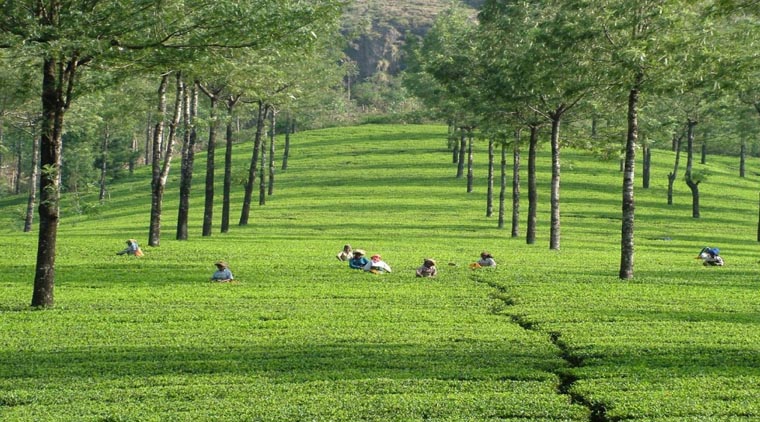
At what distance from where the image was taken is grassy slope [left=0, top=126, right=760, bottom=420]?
46.5ft

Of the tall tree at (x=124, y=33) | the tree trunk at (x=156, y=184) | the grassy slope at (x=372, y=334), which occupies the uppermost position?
the tall tree at (x=124, y=33)

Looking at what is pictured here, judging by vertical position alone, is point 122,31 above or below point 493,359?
above

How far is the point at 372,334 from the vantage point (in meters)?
20.0

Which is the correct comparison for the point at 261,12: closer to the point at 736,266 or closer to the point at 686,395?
the point at 686,395

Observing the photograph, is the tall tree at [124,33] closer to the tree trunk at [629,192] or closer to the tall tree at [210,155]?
the tree trunk at [629,192]

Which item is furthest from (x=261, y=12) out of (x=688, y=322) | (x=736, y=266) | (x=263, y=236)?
(x=263, y=236)

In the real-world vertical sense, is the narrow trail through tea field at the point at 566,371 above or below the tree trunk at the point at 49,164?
below

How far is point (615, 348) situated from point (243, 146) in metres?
110

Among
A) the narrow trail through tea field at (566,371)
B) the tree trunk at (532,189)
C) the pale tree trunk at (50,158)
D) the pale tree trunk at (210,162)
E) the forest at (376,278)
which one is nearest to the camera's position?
the narrow trail through tea field at (566,371)

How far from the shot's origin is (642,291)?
2808 cm

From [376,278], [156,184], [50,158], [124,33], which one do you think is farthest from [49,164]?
[156,184]

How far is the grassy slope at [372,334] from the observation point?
14188 millimetres

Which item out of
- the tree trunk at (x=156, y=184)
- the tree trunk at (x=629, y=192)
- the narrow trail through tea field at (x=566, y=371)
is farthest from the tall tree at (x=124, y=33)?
the tree trunk at (x=156, y=184)

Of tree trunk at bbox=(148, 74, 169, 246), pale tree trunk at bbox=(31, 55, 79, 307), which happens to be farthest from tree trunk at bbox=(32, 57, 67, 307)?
tree trunk at bbox=(148, 74, 169, 246)
